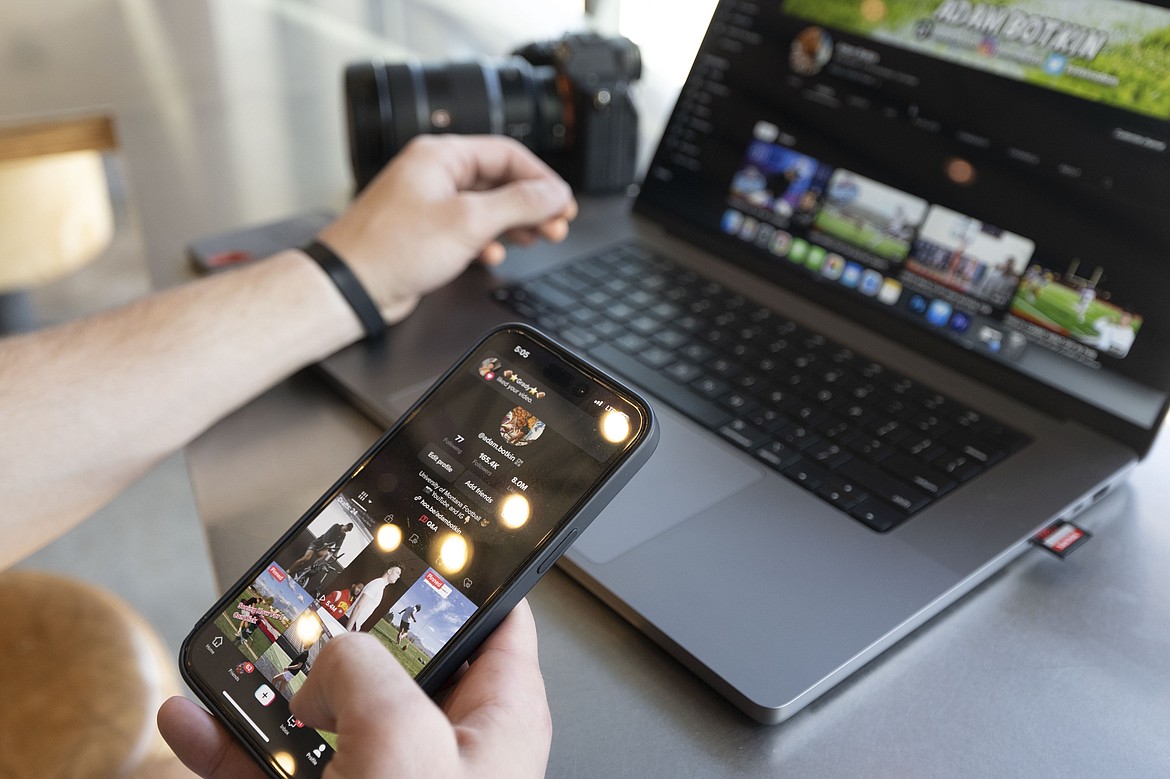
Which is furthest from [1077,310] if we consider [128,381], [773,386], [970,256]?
[128,381]

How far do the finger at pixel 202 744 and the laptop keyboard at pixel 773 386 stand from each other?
31 centimetres

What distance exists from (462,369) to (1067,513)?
1.16 ft

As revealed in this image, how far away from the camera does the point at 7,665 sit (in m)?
0.72

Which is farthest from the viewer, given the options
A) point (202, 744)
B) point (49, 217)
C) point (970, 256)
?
point (49, 217)

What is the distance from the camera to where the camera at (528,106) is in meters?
0.84

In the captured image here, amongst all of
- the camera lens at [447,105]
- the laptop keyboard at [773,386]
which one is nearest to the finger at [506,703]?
the laptop keyboard at [773,386]

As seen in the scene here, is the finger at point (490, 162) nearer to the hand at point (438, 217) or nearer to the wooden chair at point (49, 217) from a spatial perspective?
the hand at point (438, 217)

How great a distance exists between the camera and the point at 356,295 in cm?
67

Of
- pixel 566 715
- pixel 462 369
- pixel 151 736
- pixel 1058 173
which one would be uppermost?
pixel 1058 173

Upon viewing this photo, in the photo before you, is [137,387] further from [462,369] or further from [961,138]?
[961,138]

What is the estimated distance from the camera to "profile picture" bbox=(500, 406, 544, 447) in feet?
1.50

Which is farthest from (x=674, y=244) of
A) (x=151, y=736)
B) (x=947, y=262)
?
(x=151, y=736)

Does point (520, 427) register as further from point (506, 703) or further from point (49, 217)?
point (49, 217)

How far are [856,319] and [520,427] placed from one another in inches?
13.5
